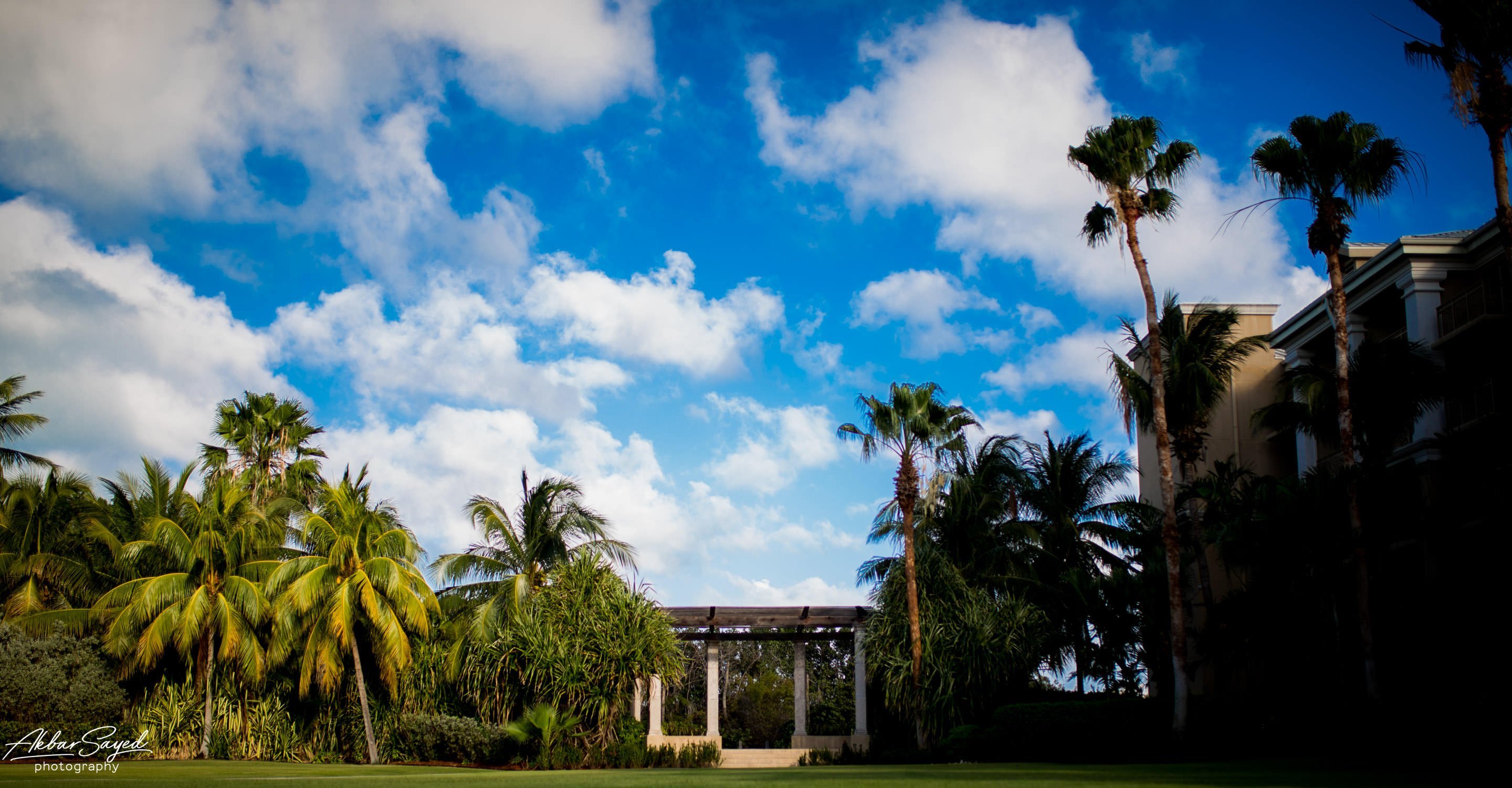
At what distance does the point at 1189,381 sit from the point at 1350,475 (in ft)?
18.6

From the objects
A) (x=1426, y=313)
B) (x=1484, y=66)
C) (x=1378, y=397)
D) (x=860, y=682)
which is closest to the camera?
(x=1484, y=66)

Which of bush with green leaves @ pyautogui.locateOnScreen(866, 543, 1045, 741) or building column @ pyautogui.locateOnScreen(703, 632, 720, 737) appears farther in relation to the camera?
building column @ pyautogui.locateOnScreen(703, 632, 720, 737)

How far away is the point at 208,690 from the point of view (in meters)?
26.8

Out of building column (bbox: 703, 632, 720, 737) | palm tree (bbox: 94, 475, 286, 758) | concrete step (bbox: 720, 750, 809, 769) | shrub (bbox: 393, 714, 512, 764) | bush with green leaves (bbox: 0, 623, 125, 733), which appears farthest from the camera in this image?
building column (bbox: 703, 632, 720, 737)

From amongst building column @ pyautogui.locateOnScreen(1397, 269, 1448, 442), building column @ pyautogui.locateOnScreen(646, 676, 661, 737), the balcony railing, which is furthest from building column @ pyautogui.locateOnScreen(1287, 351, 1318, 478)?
building column @ pyautogui.locateOnScreen(646, 676, 661, 737)

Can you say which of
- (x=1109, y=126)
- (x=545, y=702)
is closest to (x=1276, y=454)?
(x=1109, y=126)

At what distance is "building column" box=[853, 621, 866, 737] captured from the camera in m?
29.8

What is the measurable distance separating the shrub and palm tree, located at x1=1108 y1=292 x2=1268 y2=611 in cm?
1757

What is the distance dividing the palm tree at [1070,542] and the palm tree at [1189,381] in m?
2.89

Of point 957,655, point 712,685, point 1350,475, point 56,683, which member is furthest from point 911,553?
point 56,683

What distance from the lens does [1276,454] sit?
32938 mm

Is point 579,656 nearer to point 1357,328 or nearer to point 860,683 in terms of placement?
point 860,683

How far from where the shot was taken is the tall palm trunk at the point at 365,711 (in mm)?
26734

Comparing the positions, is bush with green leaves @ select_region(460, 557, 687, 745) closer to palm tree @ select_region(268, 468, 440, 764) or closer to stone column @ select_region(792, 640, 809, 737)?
palm tree @ select_region(268, 468, 440, 764)
